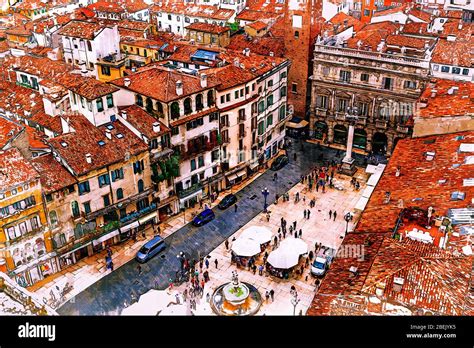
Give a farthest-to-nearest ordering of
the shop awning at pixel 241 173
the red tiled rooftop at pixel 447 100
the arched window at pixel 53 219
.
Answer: the shop awning at pixel 241 173
the red tiled rooftop at pixel 447 100
the arched window at pixel 53 219

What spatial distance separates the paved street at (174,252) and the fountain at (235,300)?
594 cm

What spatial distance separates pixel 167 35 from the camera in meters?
84.7

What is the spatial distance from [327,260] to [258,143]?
21.5m

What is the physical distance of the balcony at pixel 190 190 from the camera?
2096 inches

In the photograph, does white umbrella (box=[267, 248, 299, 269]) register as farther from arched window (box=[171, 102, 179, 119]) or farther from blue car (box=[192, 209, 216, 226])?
arched window (box=[171, 102, 179, 119])

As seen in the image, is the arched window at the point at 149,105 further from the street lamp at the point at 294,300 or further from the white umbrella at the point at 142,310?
the street lamp at the point at 294,300

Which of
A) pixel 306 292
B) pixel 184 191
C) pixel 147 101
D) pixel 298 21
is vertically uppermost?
pixel 298 21

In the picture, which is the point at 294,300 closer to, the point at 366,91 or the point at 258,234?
the point at 258,234

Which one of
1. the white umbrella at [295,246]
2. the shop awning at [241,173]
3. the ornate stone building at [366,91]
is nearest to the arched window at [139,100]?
the shop awning at [241,173]

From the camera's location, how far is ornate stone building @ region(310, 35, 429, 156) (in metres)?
62.8

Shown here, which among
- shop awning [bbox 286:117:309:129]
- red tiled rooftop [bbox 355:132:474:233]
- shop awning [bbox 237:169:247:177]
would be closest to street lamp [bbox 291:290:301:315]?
red tiled rooftop [bbox 355:132:474:233]

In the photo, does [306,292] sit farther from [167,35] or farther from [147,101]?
[167,35]

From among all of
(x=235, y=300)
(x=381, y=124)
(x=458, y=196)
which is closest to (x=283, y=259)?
(x=235, y=300)
